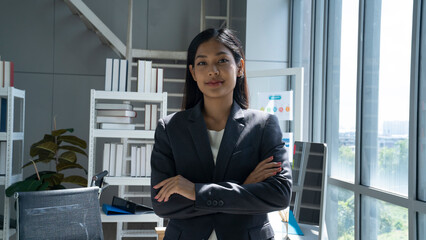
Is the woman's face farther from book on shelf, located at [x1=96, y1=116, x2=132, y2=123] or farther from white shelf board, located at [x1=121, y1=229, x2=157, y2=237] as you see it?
white shelf board, located at [x1=121, y1=229, x2=157, y2=237]

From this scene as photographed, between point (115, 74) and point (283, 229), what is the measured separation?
8.30 feet

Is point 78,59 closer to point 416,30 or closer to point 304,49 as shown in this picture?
point 304,49

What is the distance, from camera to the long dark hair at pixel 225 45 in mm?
1471

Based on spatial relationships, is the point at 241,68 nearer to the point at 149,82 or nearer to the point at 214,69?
the point at 214,69

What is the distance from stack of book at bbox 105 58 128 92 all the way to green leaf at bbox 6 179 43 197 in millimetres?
1409

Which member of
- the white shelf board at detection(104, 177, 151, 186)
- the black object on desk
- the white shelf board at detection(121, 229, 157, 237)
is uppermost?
the white shelf board at detection(104, 177, 151, 186)

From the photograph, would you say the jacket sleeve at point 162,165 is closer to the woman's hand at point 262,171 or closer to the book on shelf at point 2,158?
the woman's hand at point 262,171

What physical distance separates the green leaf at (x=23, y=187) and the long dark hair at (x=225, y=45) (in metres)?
3.39

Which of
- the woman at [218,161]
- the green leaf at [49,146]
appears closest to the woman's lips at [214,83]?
the woman at [218,161]

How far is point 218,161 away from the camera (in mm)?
1359

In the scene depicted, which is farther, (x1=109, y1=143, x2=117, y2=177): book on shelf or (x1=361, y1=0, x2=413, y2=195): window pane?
(x1=109, y1=143, x2=117, y2=177): book on shelf

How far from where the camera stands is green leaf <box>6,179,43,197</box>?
14.2ft

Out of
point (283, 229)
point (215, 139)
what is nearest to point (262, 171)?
point (215, 139)

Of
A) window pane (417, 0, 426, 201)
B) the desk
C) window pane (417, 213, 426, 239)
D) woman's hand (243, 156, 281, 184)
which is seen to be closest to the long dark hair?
woman's hand (243, 156, 281, 184)
